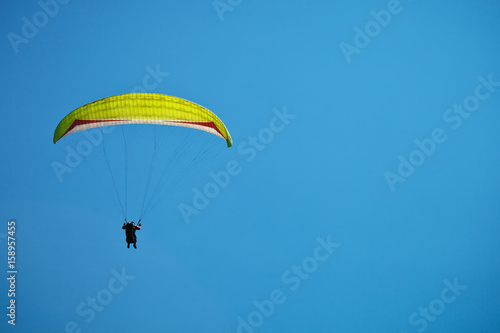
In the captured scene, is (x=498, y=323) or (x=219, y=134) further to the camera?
(x=498, y=323)

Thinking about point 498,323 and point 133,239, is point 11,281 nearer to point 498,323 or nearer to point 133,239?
point 133,239

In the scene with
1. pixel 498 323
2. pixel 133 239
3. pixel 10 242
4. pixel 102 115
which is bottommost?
pixel 498 323

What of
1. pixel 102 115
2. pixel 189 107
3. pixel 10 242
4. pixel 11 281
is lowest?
pixel 189 107

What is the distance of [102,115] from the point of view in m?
22.3

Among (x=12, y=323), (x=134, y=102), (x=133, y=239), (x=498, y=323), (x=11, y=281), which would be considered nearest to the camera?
(x=134, y=102)

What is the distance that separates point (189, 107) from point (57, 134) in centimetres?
521

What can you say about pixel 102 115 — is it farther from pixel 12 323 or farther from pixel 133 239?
pixel 12 323

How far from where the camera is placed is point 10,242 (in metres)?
35.0

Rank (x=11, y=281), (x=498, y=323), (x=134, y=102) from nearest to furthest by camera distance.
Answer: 1. (x=134, y=102)
2. (x=11, y=281)
3. (x=498, y=323)

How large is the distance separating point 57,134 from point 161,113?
4173 mm

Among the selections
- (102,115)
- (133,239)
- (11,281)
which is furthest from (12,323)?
(102,115)

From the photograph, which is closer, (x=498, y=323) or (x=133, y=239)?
(x=133, y=239)

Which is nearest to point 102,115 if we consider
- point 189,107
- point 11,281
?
point 189,107

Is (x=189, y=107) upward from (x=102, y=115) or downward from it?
downward
